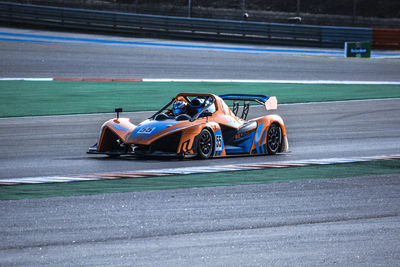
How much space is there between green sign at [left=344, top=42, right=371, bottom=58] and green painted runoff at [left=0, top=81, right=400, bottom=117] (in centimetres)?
1025

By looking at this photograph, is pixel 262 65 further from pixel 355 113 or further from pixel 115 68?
pixel 355 113

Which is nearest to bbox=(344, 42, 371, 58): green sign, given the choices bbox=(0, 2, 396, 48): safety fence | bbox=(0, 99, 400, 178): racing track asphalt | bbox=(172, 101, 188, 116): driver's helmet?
Answer: bbox=(0, 2, 396, 48): safety fence

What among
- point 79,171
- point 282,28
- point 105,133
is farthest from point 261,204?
point 282,28

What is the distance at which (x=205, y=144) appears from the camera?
1169 centimetres

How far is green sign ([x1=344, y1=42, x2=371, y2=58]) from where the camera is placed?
35.9m

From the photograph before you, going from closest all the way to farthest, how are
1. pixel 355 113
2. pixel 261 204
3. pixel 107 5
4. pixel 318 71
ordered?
pixel 261 204 < pixel 355 113 < pixel 318 71 < pixel 107 5

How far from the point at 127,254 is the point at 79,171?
449cm

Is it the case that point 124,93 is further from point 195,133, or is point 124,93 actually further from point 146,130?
point 195,133

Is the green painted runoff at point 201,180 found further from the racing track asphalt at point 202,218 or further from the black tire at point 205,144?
the black tire at point 205,144

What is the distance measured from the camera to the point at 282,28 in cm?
3934

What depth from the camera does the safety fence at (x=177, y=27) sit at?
3772 centimetres

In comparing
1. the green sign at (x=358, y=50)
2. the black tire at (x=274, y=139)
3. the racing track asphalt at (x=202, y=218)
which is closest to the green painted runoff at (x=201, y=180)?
the racing track asphalt at (x=202, y=218)

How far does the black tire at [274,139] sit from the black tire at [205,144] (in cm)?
138

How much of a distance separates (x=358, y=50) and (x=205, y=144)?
25829 mm
